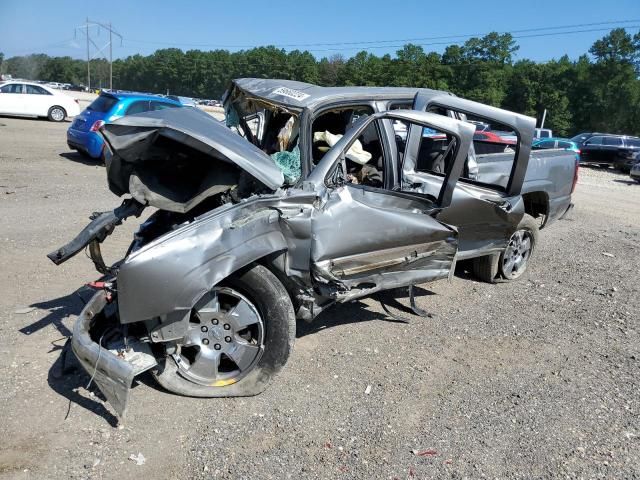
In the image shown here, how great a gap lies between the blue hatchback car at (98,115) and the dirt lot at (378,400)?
6429mm

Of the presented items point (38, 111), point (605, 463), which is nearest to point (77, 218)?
point (605, 463)

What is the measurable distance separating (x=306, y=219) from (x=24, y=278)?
10.5 feet

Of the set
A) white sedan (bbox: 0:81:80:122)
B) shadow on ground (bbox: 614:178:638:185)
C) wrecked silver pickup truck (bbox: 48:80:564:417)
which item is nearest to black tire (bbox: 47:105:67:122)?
white sedan (bbox: 0:81:80:122)

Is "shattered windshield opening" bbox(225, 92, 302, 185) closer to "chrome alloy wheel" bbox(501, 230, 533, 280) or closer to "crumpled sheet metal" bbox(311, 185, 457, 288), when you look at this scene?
"crumpled sheet metal" bbox(311, 185, 457, 288)

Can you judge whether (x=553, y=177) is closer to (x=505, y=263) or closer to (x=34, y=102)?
(x=505, y=263)

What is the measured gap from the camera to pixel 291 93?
4.44 metres

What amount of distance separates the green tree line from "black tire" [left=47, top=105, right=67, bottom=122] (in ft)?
29.0

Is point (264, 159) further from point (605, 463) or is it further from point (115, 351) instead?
point (605, 463)

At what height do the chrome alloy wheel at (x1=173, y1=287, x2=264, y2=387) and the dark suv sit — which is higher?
the dark suv

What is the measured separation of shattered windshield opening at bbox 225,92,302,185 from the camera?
426 cm

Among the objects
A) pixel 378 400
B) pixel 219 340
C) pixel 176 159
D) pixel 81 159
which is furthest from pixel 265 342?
pixel 81 159

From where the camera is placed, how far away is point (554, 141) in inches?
867

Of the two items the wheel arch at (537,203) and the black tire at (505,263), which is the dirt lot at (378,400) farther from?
the wheel arch at (537,203)

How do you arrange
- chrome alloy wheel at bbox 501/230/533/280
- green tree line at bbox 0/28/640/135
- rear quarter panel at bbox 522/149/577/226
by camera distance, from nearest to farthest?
chrome alloy wheel at bbox 501/230/533/280, rear quarter panel at bbox 522/149/577/226, green tree line at bbox 0/28/640/135
